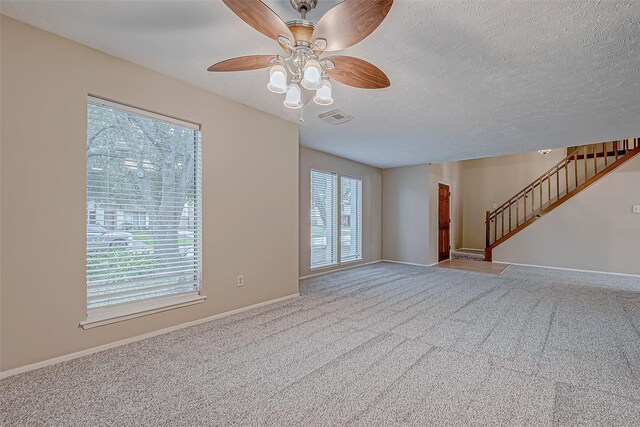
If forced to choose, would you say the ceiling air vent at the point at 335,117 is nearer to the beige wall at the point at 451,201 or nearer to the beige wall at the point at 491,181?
the beige wall at the point at 451,201

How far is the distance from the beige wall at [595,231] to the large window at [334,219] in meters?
3.93

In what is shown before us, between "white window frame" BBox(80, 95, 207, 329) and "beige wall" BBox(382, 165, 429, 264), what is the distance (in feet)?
16.5

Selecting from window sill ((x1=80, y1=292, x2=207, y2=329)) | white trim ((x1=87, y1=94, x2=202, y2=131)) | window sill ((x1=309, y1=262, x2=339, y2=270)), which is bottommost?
window sill ((x1=309, y1=262, x2=339, y2=270))

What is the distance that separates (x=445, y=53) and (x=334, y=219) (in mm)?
3908

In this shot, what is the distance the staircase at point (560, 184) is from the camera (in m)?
5.80

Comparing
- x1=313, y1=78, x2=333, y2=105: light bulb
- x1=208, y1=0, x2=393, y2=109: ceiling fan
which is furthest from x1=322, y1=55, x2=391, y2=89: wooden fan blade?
x1=313, y1=78, x2=333, y2=105: light bulb

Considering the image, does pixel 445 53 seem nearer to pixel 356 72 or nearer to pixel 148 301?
pixel 356 72

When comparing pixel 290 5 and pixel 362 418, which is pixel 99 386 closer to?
pixel 362 418

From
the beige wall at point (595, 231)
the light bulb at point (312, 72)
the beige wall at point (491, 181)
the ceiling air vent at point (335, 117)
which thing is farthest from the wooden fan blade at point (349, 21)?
the beige wall at point (491, 181)

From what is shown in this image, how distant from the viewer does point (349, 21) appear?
4.88ft

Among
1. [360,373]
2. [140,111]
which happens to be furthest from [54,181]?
[360,373]

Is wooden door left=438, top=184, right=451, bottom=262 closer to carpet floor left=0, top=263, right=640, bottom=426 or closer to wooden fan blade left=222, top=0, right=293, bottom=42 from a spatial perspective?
carpet floor left=0, top=263, right=640, bottom=426

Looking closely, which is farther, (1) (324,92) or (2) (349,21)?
(1) (324,92)

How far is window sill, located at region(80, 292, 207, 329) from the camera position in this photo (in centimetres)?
232
